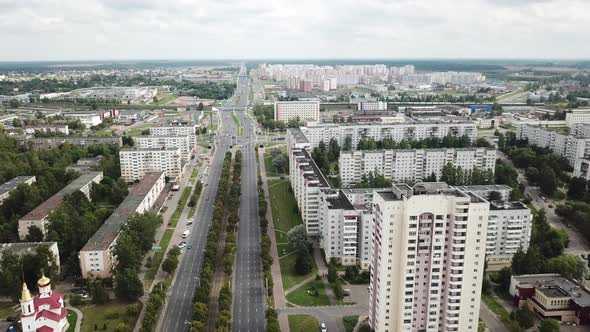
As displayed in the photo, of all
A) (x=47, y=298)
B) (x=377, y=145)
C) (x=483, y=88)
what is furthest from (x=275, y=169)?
(x=483, y=88)

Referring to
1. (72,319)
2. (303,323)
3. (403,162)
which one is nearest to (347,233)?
(303,323)

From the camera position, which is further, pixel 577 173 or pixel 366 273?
pixel 577 173

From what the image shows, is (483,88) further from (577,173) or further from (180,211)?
(180,211)

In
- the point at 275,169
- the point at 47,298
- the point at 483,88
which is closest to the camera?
the point at 47,298

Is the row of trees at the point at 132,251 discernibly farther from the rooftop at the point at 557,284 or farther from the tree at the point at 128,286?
the rooftop at the point at 557,284

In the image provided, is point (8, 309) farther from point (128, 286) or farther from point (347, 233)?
point (347, 233)

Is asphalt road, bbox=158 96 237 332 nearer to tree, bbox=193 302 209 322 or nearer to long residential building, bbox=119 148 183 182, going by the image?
tree, bbox=193 302 209 322

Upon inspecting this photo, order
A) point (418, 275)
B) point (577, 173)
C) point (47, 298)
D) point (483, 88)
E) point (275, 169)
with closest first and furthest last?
1. point (418, 275)
2. point (47, 298)
3. point (577, 173)
4. point (275, 169)
5. point (483, 88)

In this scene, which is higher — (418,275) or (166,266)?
(418,275)
